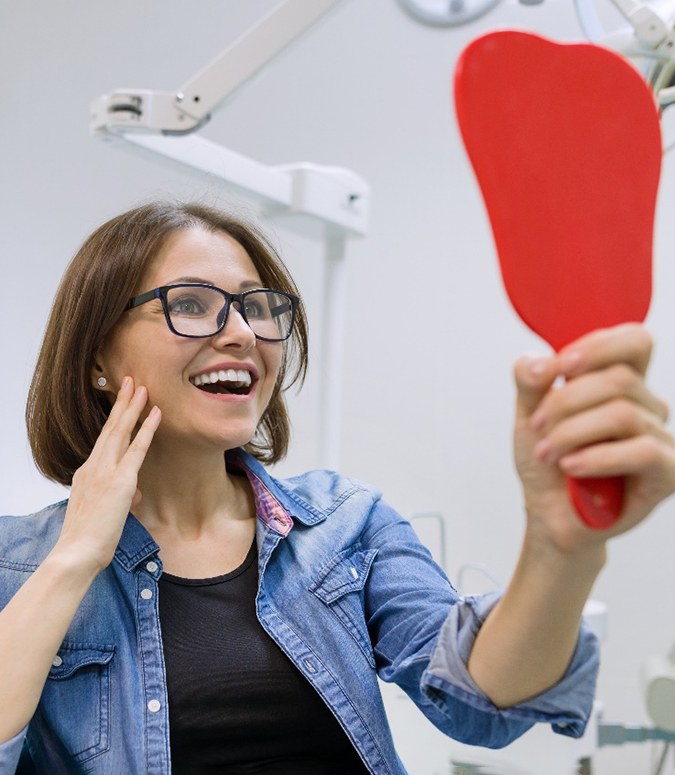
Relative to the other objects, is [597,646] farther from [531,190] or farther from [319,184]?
[319,184]

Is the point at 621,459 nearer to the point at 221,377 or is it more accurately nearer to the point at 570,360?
the point at 570,360

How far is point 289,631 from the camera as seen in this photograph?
3.71 feet

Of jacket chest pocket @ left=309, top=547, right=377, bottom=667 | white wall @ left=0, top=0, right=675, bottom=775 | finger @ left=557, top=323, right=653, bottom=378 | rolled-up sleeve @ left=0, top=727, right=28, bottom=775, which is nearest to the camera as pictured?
finger @ left=557, top=323, right=653, bottom=378

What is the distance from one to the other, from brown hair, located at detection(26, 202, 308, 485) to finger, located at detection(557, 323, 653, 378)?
796mm

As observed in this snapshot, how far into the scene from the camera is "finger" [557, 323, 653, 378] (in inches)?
20.8

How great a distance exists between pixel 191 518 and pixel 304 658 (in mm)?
260

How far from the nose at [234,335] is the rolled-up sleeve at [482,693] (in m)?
0.46

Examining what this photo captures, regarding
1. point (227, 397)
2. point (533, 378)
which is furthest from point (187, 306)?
point (533, 378)

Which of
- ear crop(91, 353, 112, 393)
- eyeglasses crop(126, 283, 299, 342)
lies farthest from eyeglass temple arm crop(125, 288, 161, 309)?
ear crop(91, 353, 112, 393)

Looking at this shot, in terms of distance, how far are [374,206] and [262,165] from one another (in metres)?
1.07

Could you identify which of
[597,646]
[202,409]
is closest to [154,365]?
[202,409]

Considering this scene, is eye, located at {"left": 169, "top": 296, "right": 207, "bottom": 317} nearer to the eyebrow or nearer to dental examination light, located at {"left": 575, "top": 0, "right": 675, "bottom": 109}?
the eyebrow

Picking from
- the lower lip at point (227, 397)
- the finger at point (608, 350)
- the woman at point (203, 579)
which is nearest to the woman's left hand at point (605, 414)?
the finger at point (608, 350)

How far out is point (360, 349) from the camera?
109 inches
